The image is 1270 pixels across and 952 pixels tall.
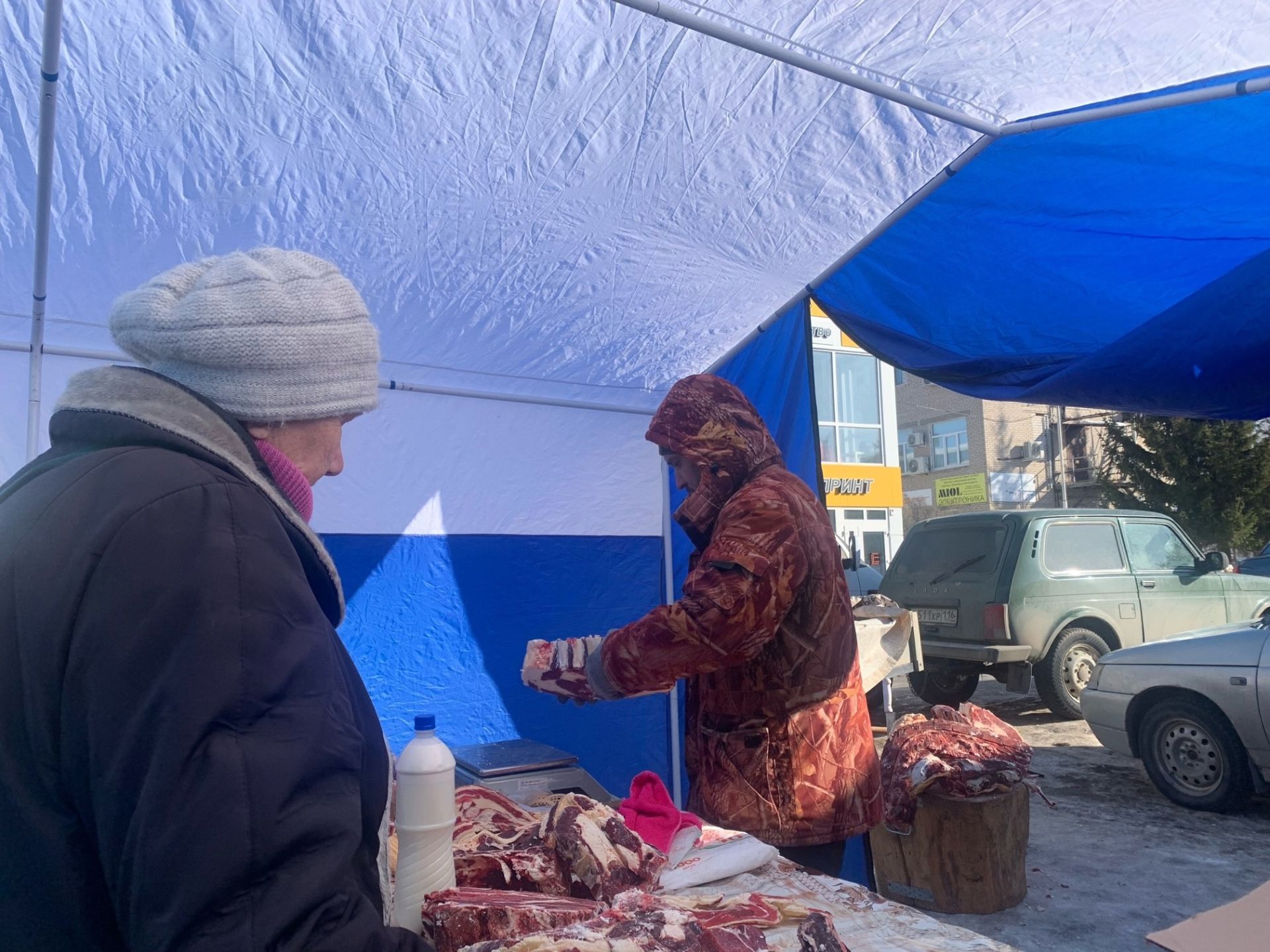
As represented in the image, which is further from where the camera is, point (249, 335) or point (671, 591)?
point (671, 591)

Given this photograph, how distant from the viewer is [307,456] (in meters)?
1.30

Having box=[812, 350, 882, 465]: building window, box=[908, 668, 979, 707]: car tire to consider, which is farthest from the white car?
box=[812, 350, 882, 465]: building window

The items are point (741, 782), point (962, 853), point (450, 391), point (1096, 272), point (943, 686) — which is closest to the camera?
point (741, 782)

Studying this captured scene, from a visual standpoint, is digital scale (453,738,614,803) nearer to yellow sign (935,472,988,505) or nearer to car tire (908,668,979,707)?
car tire (908,668,979,707)

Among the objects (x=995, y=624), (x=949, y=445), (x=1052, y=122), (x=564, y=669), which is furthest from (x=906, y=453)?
(x=564, y=669)

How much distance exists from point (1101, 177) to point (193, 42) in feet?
9.81

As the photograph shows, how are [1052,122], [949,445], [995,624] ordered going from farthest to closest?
[949,445] < [995,624] < [1052,122]

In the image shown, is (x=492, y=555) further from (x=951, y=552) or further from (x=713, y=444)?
(x=951, y=552)

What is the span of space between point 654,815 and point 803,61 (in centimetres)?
220

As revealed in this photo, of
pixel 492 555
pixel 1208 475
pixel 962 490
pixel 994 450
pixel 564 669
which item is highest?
pixel 994 450

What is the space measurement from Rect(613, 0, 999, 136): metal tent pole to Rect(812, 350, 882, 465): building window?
23.0 m

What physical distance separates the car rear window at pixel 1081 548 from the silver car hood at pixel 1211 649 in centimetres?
274

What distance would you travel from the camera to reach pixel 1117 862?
5.59 metres

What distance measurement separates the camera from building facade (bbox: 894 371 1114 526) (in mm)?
36531
